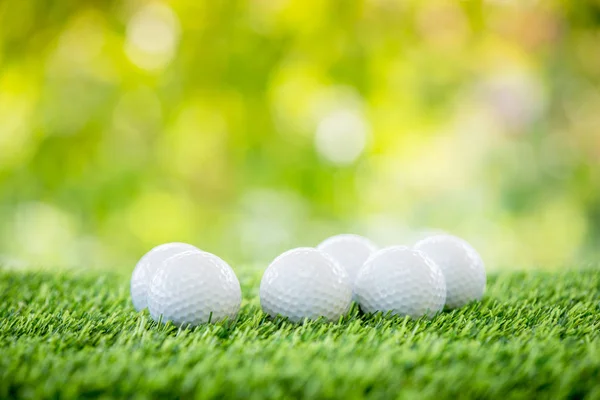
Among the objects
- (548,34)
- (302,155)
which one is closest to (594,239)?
(548,34)

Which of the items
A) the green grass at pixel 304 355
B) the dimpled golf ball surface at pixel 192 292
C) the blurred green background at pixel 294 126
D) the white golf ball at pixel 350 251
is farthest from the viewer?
the blurred green background at pixel 294 126

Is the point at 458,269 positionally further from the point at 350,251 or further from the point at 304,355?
the point at 304,355

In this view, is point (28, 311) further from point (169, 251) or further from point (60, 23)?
point (60, 23)

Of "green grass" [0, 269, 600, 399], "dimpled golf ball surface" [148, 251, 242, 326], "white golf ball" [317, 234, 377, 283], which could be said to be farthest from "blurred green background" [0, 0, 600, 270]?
"dimpled golf ball surface" [148, 251, 242, 326]

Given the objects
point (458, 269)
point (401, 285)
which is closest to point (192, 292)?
point (401, 285)

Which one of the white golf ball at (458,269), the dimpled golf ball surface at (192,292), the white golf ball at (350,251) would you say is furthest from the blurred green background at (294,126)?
the dimpled golf ball surface at (192,292)

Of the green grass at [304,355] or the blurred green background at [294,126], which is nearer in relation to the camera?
the green grass at [304,355]

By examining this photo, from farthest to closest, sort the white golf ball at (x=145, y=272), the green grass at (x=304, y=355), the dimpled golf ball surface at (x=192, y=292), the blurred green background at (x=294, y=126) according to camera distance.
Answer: the blurred green background at (x=294, y=126) → the white golf ball at (x=145, y=272) → the dimpled golf ball surface at (x=192, y=292) → the green grass at (x=304, y=355)

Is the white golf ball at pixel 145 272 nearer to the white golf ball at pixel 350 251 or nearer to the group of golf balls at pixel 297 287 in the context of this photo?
the group of golf balls at pixel 297 287

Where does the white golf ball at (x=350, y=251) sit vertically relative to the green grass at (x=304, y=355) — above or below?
above
